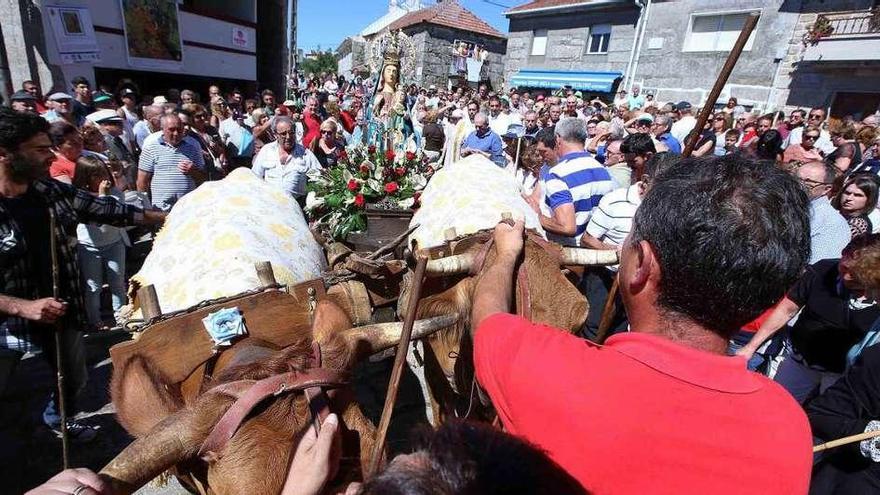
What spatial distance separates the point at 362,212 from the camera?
14.3 feet

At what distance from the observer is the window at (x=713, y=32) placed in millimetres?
18953

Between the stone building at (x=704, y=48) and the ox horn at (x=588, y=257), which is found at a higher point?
the stone building at (x=704, y=48)

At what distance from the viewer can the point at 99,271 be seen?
4672 mm

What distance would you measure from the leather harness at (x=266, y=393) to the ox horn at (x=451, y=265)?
2.51 ft

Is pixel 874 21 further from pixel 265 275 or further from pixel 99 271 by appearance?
pixel 99 271

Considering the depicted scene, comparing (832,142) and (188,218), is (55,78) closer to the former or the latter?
(188,218)

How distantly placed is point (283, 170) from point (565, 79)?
23.6 m

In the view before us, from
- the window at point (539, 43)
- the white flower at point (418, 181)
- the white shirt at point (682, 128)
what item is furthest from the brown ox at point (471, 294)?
the window at point (539, 43)

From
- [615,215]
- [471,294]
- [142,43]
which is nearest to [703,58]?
[615,215]

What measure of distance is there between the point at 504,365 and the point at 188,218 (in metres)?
2.87

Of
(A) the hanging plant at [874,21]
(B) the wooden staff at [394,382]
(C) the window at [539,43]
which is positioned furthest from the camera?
(C) the window at [539,43]

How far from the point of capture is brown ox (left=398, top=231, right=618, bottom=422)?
248cm

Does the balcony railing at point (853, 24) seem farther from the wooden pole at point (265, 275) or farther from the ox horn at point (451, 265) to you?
the wooden pole at point (265, 275)

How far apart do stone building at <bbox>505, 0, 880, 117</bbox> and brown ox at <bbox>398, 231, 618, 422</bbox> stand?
19.0m
